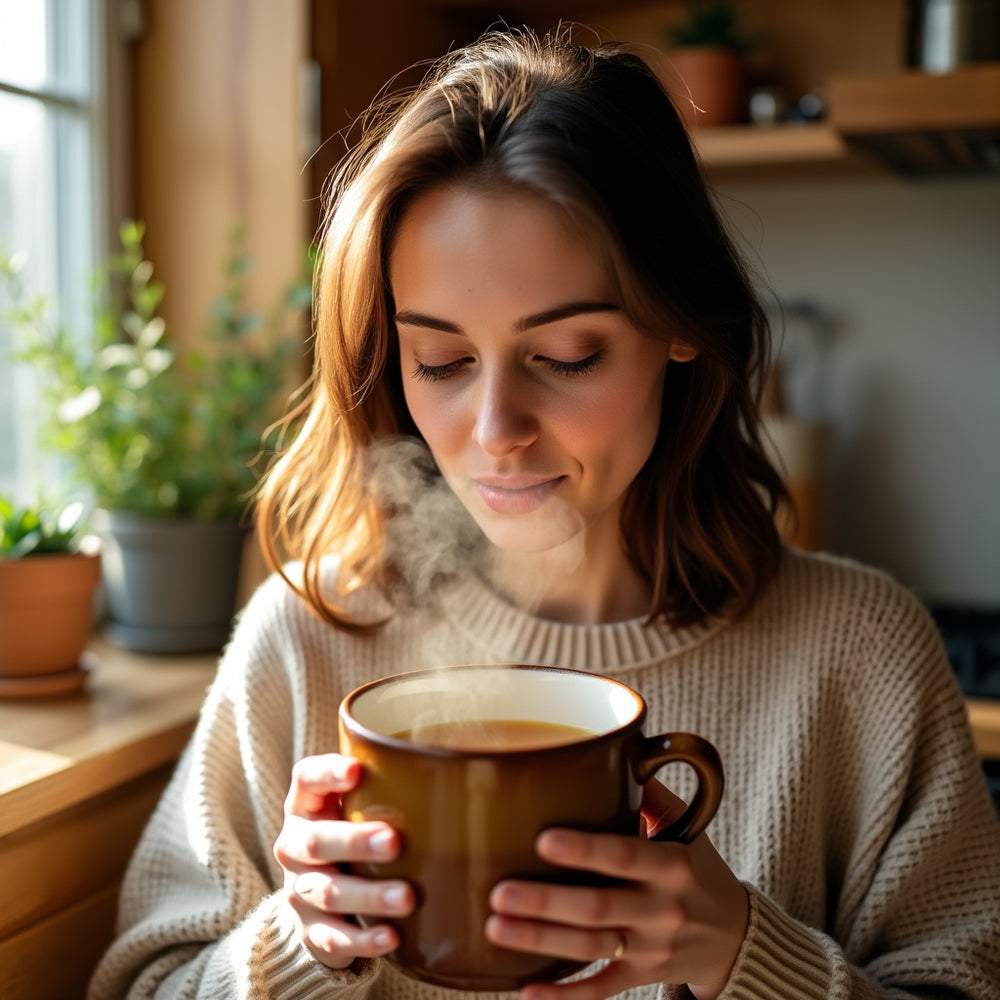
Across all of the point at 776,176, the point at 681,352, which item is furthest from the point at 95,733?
the point at 776,176

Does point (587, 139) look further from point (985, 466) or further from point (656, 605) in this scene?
point (985, 466)

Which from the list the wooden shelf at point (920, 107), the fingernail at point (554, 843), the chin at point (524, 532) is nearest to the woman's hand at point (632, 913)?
the fingernail at point (554, 843)

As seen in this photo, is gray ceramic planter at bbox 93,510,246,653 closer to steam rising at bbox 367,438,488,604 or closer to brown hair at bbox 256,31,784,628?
brown hair at bbox 256,31,784,628

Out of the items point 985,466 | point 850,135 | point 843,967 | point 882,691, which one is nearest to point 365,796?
point 843,967

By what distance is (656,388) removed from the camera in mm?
946

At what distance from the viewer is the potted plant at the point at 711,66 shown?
1921 millimetres

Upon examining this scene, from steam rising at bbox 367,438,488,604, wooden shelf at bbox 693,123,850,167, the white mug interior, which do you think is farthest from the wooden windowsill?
wooden shelf at bbox 693,123,850,167

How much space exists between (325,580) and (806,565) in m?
0.48

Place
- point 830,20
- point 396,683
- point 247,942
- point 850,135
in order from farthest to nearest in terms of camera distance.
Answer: point 830,20 < point 850,135 < point 247,942 < point 396,683

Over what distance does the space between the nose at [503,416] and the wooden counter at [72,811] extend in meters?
0.51

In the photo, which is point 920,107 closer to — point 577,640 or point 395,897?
point 577,640

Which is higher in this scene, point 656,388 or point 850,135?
point 850,135

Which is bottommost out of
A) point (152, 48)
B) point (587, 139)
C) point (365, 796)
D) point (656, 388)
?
point (365, 796)

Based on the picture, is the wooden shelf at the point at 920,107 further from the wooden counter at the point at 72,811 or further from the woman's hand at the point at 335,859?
the woman's hand at the point at 335,859
